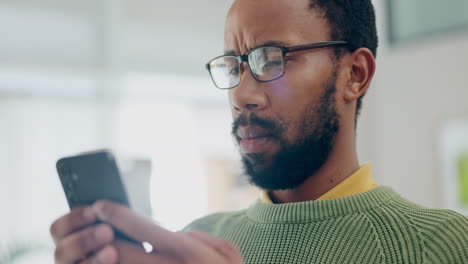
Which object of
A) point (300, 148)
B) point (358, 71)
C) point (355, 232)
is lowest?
point (355, 232)

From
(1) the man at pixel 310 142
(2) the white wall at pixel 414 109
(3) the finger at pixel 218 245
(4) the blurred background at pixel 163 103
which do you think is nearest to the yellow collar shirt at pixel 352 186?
(1) the man at pixel 310 142

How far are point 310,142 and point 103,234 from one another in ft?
1.27

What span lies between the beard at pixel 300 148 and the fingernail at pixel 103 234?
0.33 meters

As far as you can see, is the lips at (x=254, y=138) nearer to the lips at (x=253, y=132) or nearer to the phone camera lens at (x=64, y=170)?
the lips at (x=253, y=132)

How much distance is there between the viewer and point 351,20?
Result: 858mm

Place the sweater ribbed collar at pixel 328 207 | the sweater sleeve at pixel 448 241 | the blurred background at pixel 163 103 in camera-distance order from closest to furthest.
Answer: the sweater sleeve at pixel 448 241
the sweater ribbed collar at pixel 328 207
the blurred background at pixel 163 103

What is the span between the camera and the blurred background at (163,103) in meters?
1.98

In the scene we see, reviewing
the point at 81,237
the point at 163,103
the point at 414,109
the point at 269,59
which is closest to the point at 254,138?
the point at 269,59

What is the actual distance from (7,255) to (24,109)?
19.5 inches

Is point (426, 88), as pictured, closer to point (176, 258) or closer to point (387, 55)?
point (387, 55)

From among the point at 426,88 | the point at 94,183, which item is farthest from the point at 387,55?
the point at 94,183

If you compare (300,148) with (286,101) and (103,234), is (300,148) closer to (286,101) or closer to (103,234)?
(286,101)

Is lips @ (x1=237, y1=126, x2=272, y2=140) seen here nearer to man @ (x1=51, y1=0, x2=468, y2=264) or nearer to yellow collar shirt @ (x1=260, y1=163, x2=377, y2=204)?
man @ (x1=51, y1=0, x2=468, y2=264)

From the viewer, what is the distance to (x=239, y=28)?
2.76 ft
